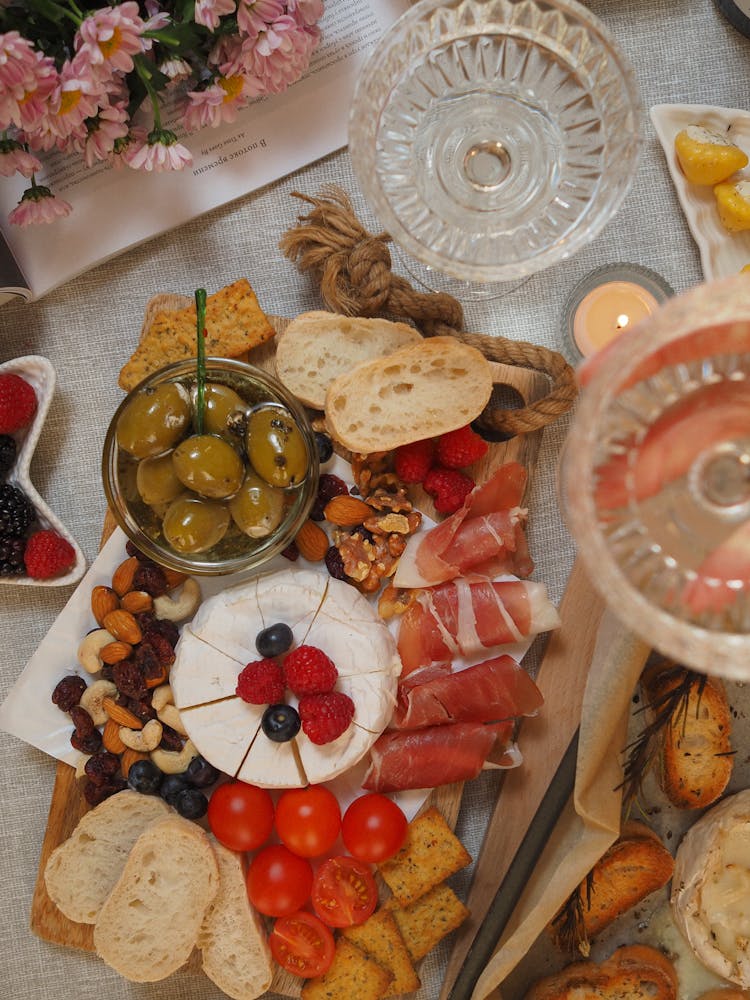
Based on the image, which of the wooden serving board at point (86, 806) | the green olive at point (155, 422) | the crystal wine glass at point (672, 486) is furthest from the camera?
the wooden serving board at point (86, 806)

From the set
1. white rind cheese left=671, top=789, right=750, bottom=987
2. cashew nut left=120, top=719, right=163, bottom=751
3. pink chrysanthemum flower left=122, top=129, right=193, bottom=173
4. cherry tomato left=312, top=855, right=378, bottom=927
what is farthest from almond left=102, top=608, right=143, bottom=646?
white rind cheese left=671, top=789, right=750, bottom=987

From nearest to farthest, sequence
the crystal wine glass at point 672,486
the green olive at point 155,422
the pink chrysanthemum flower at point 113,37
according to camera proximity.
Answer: the crystal wine glass at point 672,486 < the pink chrysanthemum flower at point 113,37 < the green olive at point 155,422

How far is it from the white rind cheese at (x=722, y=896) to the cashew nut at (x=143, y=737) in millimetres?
818

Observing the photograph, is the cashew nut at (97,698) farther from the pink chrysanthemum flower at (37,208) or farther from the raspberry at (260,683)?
the pink chrysanthemum flower at (37,208)

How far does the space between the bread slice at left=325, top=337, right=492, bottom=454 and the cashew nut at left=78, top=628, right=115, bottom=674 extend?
1.51 feet

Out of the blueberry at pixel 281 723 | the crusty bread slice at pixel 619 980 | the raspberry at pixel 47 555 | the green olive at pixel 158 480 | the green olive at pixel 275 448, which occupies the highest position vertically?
the green olive at pixel 275 448

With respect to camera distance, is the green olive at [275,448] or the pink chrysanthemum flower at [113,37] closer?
the pink chrysanthemum flower at [113,37]

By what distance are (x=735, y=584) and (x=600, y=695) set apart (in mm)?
254

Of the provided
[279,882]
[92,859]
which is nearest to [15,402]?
[92,859]

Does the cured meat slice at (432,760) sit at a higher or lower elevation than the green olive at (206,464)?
lower

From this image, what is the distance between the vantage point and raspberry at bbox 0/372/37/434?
4.49 ft

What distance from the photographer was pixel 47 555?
4.50 ft

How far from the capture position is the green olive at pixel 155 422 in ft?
4.00

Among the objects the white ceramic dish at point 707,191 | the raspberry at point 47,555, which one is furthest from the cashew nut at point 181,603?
the white ceramic dish at point 707,191
